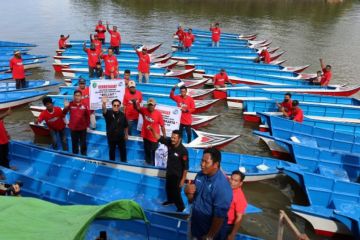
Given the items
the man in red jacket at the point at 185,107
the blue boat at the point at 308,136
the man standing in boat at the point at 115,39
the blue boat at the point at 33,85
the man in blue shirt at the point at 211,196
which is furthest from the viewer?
the man standing in boat at the point at 115,39

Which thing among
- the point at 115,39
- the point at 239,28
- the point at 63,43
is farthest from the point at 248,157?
the point at 239,28

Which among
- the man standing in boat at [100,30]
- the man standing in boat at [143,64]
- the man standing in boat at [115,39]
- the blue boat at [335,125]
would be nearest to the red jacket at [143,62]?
the man standing in boat at [143,64]

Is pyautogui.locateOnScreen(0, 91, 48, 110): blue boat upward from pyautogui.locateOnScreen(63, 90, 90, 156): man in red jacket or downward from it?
downward

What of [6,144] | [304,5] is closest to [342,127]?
[6,144]

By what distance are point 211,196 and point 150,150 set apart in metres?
5.58

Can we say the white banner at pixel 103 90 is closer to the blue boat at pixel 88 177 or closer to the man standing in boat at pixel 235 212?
the blue boat at pixel 88 177

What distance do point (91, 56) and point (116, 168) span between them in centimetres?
956

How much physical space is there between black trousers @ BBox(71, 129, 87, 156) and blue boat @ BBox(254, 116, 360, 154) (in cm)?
576

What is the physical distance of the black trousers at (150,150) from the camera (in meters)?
10.3

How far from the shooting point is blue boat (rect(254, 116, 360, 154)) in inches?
473

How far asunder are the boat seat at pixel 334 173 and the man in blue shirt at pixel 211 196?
5.98 m

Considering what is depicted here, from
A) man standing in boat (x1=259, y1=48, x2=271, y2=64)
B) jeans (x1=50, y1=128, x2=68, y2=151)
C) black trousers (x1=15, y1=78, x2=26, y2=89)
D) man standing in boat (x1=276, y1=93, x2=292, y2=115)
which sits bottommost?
jeans (x1=50, y1=128, x2=68, y2=151)

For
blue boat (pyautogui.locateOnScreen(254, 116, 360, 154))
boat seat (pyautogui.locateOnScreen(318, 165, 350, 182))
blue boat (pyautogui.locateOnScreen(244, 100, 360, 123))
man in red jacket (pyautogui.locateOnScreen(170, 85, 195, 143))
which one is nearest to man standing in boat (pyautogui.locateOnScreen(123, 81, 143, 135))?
man in red jacket (pyautogui.locateOnScreen(170, 85, 195, 143))

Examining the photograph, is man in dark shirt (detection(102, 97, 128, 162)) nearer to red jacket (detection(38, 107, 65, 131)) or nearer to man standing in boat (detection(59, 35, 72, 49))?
red jacket (detection(38, 107, 65, 131))
